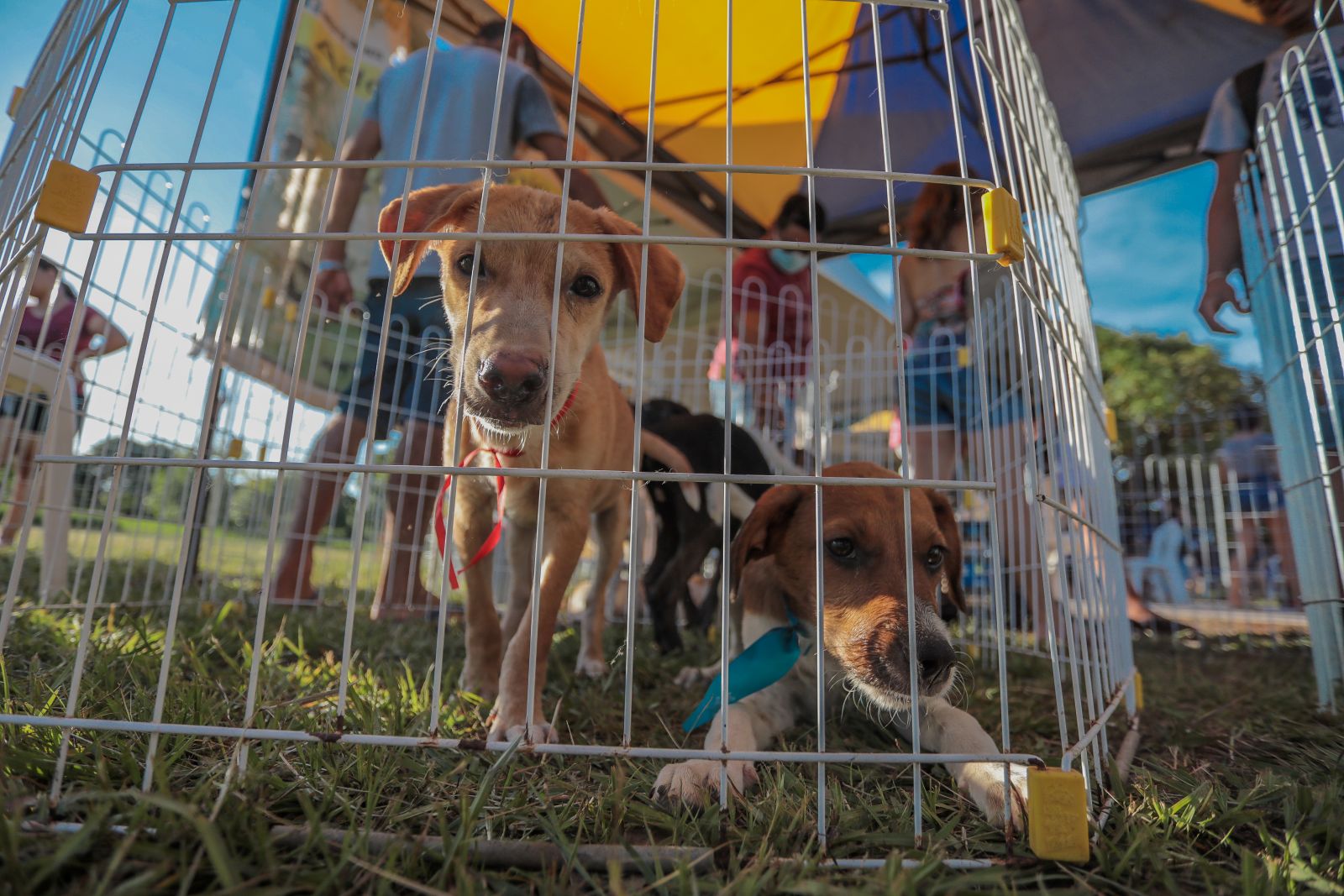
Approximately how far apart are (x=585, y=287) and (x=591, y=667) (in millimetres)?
1652

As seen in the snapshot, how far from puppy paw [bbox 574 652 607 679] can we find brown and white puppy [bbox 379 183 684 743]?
1.84ft

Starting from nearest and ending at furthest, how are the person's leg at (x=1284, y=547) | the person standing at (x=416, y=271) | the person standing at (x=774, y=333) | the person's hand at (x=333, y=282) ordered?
the person standing at (x=416, y=271) → the person's hand at (x=333, y=282) → the person standing at (x=774, y=333) → the person's leg at (x=1284, y=547)

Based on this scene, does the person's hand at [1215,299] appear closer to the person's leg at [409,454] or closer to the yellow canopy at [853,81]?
the yellow canopy at [853,81]

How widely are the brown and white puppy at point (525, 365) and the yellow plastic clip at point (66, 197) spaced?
2.05 ft

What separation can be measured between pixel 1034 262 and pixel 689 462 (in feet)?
7.11

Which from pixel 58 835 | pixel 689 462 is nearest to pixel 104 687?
pixel 58 835

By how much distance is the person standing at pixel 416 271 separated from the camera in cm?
278

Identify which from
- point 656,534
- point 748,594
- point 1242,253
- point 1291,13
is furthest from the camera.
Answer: point 1291,13

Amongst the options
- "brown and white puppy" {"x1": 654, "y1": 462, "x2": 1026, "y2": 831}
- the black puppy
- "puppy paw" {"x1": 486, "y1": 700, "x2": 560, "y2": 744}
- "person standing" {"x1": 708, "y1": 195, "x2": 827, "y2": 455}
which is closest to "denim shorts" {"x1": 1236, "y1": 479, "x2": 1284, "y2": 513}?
"person standing" {"x1": 708, "y1": 195, "x2": 827, "y2": 455}

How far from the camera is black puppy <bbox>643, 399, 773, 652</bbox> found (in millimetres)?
3561

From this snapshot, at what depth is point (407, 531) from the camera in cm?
502

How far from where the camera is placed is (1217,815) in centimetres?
150

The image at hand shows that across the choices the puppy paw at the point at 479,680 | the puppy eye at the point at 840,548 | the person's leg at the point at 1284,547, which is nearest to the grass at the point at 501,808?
the puppy paw at the point at 479,680

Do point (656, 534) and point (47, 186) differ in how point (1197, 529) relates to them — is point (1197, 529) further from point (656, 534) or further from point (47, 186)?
point (47, 186)
